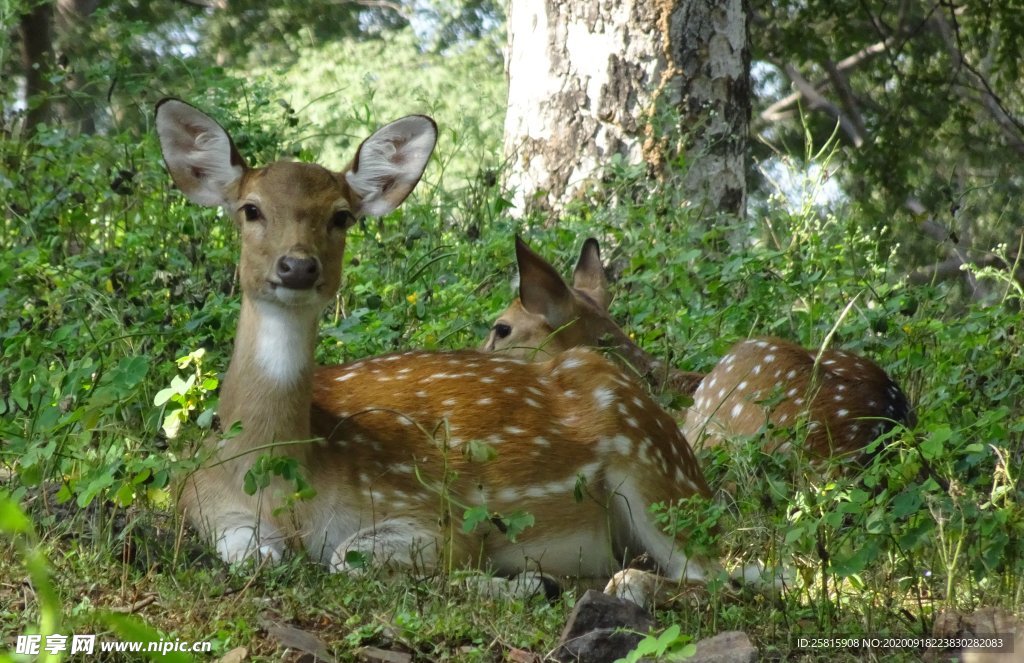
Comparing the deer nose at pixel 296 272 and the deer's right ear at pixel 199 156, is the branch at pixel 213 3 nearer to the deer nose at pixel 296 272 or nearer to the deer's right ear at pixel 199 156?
the deer's right ear at pixel 199 156

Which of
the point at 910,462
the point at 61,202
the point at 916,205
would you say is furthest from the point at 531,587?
the point at 916,205

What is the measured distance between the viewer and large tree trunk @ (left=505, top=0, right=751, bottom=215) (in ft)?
30.3

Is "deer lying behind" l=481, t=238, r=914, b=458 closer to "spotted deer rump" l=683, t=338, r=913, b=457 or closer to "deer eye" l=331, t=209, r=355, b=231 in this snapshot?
"spotted deer rump" l=683, t=338, r=913, b=457

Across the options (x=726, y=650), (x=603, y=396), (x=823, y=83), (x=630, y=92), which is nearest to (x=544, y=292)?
(x=603, y=396)

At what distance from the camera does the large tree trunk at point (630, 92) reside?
925 cm

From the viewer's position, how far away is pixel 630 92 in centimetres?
929

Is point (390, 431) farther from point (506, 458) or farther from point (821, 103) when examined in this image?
point (821, 103)

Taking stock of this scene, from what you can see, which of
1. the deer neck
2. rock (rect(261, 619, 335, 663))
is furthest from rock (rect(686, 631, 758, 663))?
the deer neck

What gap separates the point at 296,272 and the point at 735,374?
248cm

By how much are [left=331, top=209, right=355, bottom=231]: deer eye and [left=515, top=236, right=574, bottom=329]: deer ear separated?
1940 mm

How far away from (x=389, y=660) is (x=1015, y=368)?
350cm

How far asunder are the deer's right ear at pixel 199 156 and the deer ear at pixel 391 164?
0.44 m

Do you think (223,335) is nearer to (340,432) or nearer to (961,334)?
(340,432)

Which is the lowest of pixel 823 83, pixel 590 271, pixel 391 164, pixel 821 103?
pixel 590 271
